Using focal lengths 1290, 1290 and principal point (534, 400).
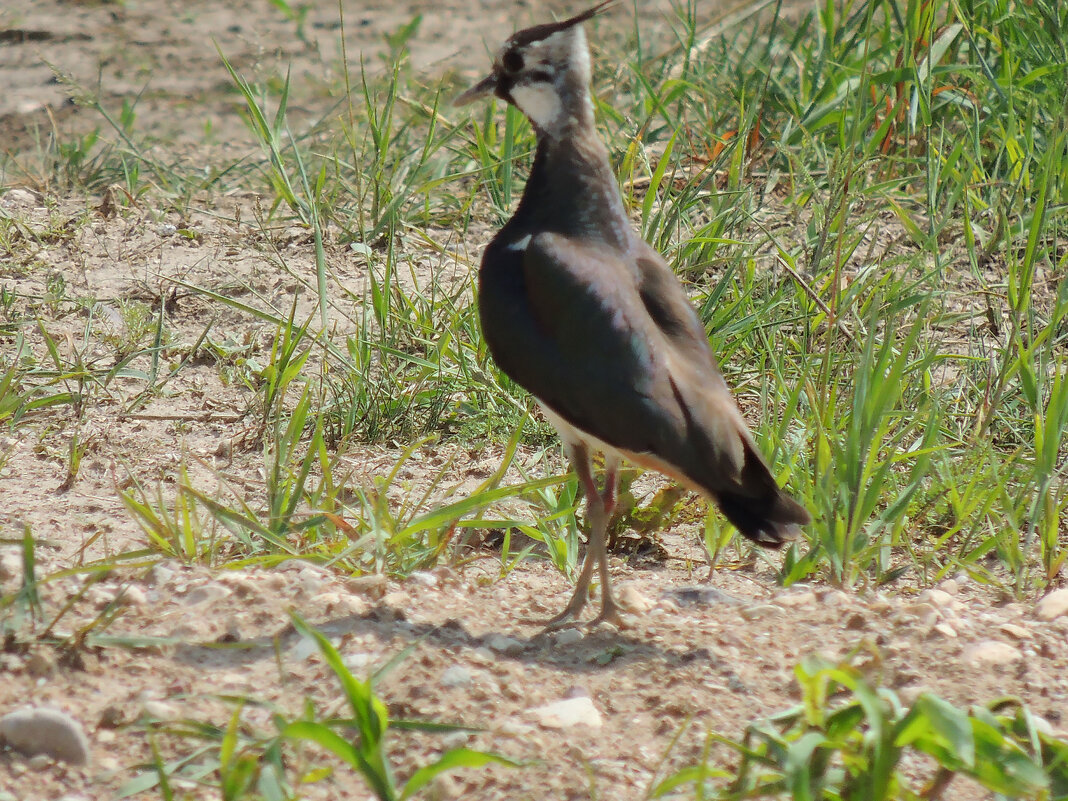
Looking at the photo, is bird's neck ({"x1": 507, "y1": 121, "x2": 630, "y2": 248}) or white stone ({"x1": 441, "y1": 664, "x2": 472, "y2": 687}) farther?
bird's neck ({"x1": 507, "y1": 121, "x2": 630, "y2": 248})

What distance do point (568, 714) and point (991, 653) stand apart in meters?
0.98

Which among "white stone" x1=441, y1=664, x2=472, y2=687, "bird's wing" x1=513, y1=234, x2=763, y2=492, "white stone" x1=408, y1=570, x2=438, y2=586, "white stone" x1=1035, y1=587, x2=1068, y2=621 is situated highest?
"bird's wing" x1=513, y1=234, x2=763, y2=492

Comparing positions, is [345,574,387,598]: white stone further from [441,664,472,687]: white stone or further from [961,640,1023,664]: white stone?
[961,640,1023,664]: white stone

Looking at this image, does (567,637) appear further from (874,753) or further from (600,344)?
(874,753)

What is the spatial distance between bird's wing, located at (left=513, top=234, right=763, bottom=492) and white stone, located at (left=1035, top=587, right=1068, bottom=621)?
82 centimetres

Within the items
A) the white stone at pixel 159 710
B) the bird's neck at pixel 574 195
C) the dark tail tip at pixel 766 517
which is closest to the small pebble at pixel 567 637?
the dark tail tip at pixel 766 517

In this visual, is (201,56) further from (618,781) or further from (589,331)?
(618,781)

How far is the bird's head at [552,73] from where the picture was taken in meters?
3.77

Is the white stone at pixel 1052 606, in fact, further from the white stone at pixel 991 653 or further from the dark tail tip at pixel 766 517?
the dark tail tip at pixel 766 517

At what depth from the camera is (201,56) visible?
7613mm

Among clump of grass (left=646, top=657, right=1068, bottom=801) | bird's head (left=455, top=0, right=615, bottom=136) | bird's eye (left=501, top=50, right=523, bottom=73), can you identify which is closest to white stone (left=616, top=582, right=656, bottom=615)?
clump of grass (left=646, top=657, right=1068, bottom=801)

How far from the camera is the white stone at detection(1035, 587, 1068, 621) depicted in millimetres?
3176

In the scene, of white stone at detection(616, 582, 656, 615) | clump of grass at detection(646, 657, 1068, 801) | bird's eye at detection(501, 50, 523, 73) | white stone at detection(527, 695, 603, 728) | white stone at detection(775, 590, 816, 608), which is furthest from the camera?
bird's eye at detection(501, 50, 523, 73)

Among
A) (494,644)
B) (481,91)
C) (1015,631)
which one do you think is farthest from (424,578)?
(481,91)
